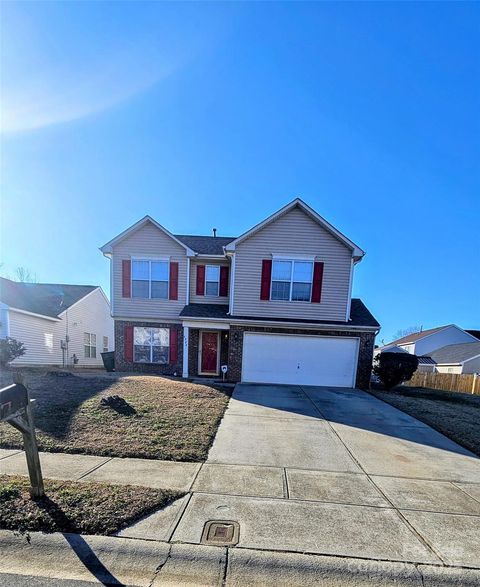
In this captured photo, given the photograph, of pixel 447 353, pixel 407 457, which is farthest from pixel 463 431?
pixel 447 353

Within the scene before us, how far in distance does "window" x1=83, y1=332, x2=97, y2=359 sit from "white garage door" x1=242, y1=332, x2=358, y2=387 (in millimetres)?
12836

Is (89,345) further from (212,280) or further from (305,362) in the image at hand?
(305,362)

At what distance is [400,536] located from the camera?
2861 mm

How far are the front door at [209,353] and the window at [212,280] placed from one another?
1.83 m

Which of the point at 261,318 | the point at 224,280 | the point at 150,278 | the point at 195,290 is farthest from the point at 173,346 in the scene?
the point at 261,318

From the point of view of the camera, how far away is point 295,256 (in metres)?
12.3

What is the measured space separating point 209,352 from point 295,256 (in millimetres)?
5489

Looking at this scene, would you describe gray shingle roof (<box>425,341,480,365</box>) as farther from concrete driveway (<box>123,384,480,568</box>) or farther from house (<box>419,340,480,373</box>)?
concrete driveway (<box>123,384,480,568</box>)

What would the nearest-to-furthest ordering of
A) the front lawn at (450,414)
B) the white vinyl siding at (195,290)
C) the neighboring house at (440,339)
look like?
the front lawn at (450,414) < the white vinyl siding at (195,290) < the neighboring house at (440,339)

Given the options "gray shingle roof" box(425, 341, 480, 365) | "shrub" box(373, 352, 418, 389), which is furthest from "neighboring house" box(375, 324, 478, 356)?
"shrub" box(373, 352, 418, 389)

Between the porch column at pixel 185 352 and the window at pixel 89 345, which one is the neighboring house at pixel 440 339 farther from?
the window at pixel 89 345

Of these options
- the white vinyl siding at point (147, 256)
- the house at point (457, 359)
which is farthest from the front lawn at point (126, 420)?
the house at point (457, 359)

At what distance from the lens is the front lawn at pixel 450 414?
635 centimetres

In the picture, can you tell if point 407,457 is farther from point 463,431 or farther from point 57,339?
point 57,339
